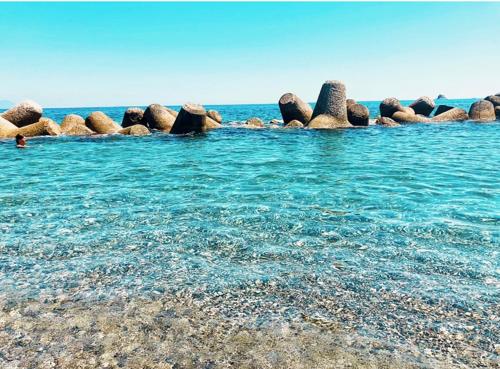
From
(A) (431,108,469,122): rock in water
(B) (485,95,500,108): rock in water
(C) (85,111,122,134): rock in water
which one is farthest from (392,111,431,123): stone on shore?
(C) (85,111,122,134): rock in water

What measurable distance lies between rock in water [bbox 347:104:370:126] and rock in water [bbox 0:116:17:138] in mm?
26758

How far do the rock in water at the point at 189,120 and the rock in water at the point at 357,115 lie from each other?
43.7 feet

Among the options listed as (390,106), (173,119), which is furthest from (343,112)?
(173,119)

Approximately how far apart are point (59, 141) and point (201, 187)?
58.3 ft

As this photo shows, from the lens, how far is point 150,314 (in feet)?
15.7

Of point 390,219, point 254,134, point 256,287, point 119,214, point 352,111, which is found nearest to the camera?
point 256,287

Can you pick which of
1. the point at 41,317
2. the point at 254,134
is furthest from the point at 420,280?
the point at 254,134

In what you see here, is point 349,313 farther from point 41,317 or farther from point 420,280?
point 41,317

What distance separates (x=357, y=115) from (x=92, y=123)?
22.0 metres

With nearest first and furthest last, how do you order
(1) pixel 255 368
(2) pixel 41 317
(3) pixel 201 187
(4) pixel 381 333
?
(1) pixel 255 368
(4) pixel 381 333
(2) pixel 41 317
(3) pixel 201 187

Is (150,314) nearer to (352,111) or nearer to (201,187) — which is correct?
(201,187)

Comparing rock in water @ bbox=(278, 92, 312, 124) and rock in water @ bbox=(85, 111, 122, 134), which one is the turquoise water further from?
rock in water @ bbox=(278, 92, 312, 124)

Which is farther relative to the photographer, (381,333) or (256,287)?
(256,287)

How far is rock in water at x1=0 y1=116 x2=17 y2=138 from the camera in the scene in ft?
87.7
